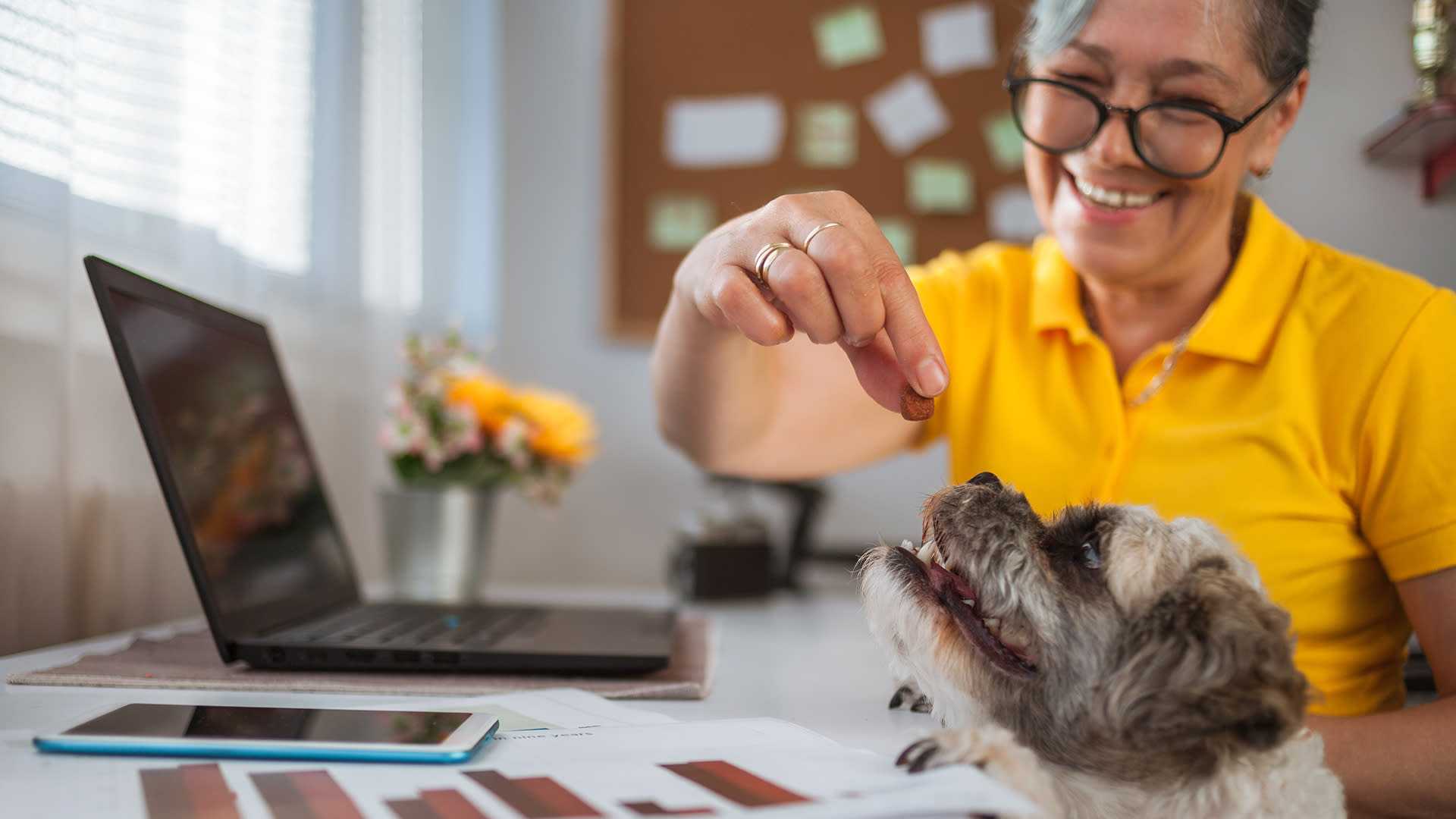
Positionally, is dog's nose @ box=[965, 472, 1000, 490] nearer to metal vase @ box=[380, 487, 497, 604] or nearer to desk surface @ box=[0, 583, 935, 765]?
desk surface @ box=[0, 583, 935, 765]

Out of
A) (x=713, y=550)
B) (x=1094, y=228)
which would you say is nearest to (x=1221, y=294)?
(x=1094, y=228)

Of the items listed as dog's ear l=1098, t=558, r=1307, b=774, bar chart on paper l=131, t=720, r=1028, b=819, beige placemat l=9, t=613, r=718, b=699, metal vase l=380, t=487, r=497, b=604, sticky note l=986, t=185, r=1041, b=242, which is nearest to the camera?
bar chart on paper l=131, t=720, r=1028, b=819

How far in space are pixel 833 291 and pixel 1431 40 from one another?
2.34 feet

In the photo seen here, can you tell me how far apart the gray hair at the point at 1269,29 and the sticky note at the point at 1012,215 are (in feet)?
3.99

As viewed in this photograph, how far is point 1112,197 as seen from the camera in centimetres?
101

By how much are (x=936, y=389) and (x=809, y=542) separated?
1.40 metres

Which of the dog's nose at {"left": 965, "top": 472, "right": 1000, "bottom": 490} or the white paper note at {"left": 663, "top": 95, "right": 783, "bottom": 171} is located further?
the white paper note at {"left": 663, "top": 95, "right": 783, "bottom": 171}

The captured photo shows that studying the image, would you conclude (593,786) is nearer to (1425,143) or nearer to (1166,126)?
(1166,126)

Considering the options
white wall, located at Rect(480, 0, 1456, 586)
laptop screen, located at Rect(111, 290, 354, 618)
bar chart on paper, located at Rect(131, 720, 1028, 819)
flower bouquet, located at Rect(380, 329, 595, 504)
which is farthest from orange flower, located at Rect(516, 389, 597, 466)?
bar chart on paper, located at Rect(131, 720, 1028, 819)

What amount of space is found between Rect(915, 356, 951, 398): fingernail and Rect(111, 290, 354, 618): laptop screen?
2.08 feet

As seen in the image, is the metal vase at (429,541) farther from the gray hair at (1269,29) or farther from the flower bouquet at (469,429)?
the gray hair at (1269,29)

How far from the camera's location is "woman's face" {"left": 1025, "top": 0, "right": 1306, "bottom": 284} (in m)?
0.93

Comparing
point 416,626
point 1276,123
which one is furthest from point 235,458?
point 1276,123

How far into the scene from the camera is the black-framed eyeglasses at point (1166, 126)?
0.94m
